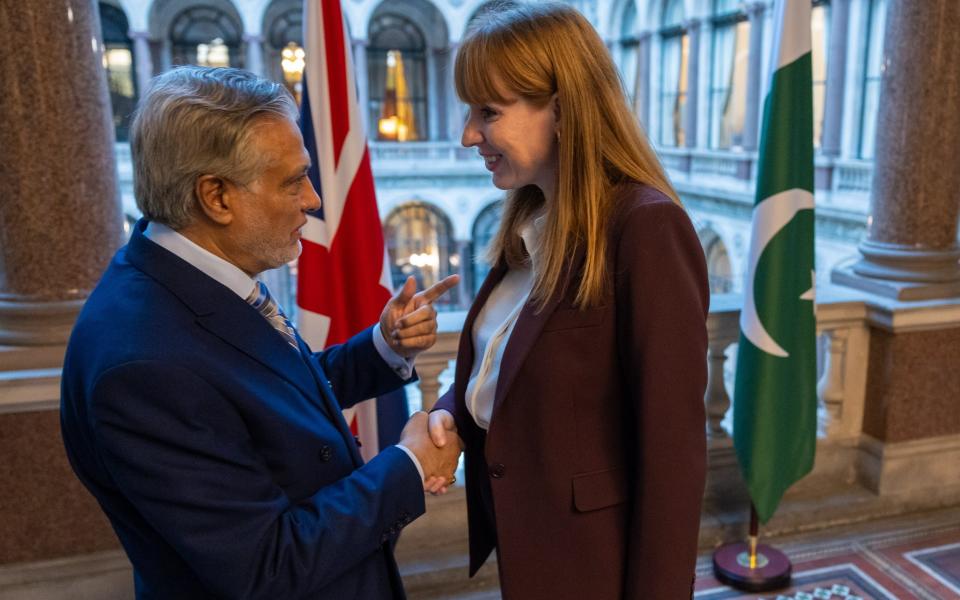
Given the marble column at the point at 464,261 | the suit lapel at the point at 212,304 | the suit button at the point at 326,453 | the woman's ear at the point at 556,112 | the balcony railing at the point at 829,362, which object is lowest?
the marble column at the point at 464,261

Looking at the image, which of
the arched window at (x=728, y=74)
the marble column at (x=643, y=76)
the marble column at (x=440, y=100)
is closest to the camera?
the arched window at (x=728, y=74)

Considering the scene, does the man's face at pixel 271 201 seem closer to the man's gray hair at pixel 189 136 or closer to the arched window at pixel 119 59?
the man's gray hair at pixel 189 136

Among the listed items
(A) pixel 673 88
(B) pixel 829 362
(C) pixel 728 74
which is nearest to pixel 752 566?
(B) pixel 829 362

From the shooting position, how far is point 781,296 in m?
2.60

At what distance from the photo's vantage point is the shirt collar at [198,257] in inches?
45.6

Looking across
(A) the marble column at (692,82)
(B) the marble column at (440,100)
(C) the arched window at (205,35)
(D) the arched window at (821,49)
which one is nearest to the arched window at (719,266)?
(A) the marble column at (692,82)

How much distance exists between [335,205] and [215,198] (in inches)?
54.5

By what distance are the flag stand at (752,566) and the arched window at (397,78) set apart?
16579mm

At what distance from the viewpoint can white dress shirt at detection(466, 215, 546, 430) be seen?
4.90 feet

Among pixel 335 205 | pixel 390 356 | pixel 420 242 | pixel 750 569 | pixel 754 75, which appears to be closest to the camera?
pixel 390 356

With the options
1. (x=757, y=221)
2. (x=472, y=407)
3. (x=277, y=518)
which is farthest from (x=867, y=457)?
(x=277, y=518)

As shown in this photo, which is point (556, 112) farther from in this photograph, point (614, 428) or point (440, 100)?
point (440, 100)

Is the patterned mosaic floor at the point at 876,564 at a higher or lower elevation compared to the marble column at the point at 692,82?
lower

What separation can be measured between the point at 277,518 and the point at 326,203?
5.01ft
